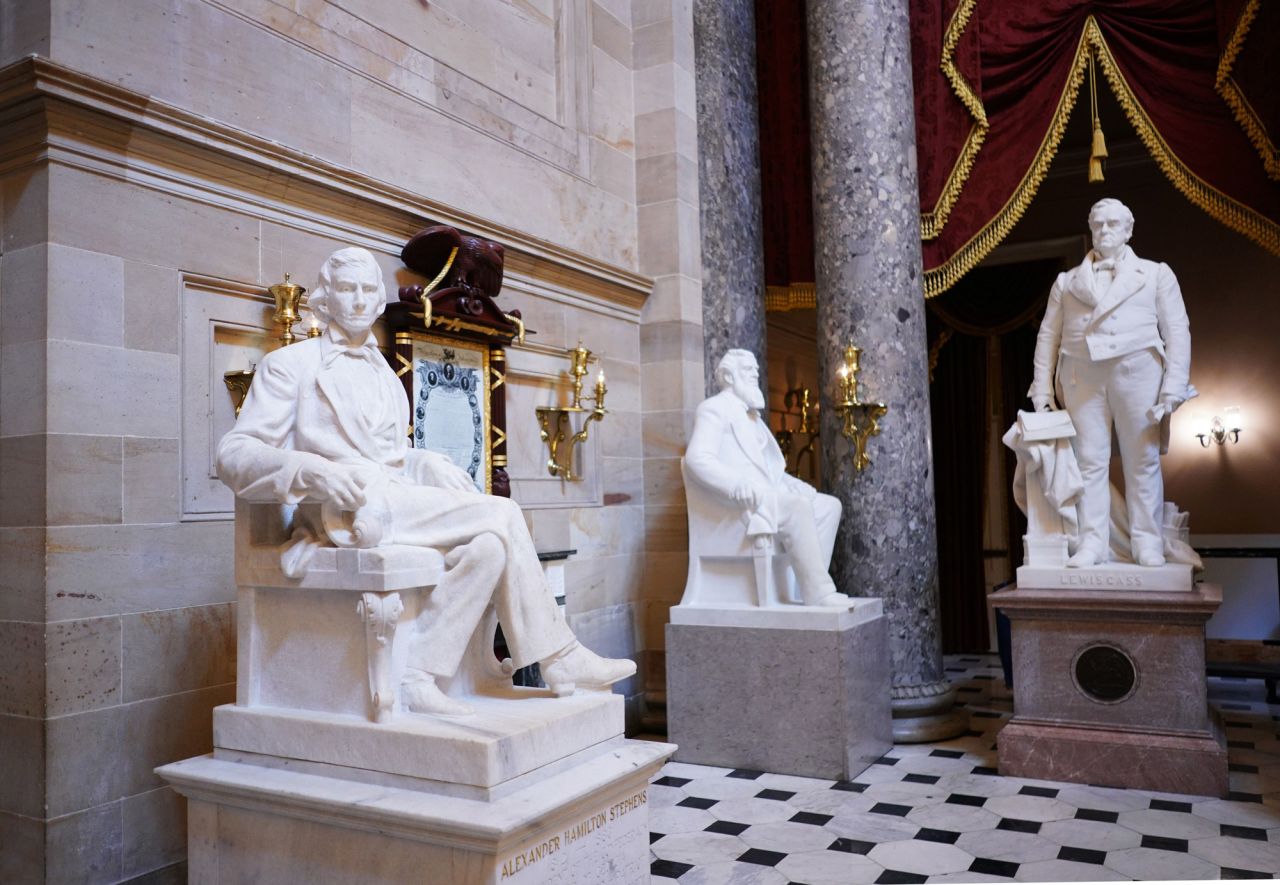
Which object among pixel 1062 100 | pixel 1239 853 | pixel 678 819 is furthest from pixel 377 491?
pixel 1062 100

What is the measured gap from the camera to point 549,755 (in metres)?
2.95

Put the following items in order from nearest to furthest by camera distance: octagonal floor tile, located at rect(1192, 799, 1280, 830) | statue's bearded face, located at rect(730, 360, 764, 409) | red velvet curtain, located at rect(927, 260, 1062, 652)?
1. octagonal floor tile, located at rect(1192, 799, 1280, 830)
2. statue's bearded face, located at rect(730, 360, 764, 409)
3. red velvet curtain, located at rect(927, 260, 1062, 652)

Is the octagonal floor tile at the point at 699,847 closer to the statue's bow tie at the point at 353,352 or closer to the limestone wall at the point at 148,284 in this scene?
the limestone wall at the point at 148,284

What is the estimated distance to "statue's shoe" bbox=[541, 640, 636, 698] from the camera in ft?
10.8

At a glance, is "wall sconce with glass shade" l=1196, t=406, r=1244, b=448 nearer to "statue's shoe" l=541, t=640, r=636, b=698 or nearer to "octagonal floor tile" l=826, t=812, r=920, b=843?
"octagonal floor tile" l=826, t=812, r=920, b=843

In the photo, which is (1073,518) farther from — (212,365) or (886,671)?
(212,365)

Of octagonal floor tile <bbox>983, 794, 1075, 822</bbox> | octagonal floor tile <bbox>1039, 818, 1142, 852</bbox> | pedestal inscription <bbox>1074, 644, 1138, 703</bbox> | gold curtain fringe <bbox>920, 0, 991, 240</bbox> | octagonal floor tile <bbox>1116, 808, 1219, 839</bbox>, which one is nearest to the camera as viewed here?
octagonal floor tile <bbox>1039, 818, 1142, 852</bbox>

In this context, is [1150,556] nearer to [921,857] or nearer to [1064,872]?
[1064,872]

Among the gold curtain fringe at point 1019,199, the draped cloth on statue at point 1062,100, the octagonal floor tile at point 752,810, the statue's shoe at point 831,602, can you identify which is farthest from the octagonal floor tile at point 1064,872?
the draped cloth on statue at point 1062,100

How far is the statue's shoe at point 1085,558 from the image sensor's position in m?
5.71

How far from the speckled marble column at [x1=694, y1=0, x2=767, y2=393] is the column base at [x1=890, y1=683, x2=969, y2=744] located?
2582 millimetres

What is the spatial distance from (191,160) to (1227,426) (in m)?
9.51

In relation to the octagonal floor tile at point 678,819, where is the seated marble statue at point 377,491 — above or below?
above

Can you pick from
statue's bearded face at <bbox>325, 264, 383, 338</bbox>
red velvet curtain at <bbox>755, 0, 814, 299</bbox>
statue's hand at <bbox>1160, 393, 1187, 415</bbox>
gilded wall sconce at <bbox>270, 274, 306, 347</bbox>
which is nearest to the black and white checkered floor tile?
statue's hand at <bbox>1160, 393, 1187, 415</bbox>
